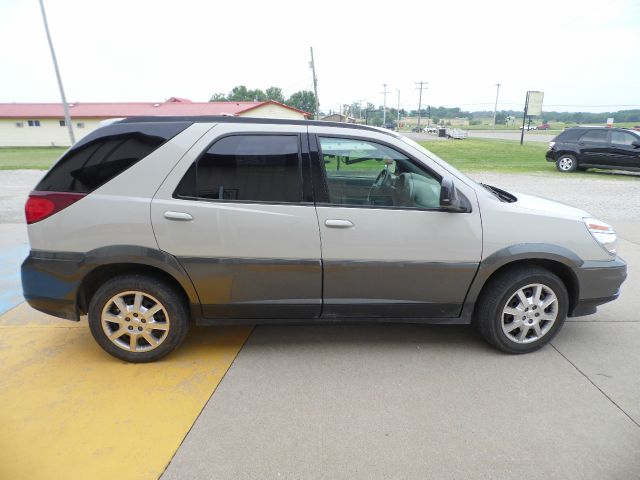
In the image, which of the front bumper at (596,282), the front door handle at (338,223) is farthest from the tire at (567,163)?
the front door handle at (338,223)

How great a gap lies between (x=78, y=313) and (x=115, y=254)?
60 cm

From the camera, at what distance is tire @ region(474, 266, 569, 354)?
3.25 metres

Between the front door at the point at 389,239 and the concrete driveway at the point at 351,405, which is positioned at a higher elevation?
the front door at the point at 389,239

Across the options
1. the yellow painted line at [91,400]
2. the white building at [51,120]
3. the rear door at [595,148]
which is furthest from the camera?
the white building at [51,120]

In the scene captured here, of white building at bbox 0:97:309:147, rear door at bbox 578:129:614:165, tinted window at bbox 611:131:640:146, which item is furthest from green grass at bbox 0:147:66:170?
tinted window at bbox 611:131:640:146

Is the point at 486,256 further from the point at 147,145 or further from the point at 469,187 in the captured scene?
the point at 147,145

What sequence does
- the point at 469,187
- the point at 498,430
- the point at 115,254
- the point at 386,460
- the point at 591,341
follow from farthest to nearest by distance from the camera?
the point at 591,341, the point at 469,187, the point at 115,254, the point at 498,430, the point at 386,460

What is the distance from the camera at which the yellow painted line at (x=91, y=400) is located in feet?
7.53

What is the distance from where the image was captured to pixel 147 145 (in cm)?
304

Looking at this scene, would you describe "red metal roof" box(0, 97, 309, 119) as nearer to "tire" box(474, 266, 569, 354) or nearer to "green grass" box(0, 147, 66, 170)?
"green grass" box(0, 147, 66, 170)

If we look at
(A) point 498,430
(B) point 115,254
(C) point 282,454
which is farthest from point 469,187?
(B) point 115,254

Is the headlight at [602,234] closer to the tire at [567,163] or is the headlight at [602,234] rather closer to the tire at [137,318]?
the tire at [137,318]

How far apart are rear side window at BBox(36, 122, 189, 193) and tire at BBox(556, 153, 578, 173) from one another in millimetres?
16459

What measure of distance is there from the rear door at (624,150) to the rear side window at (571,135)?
1.08 m
